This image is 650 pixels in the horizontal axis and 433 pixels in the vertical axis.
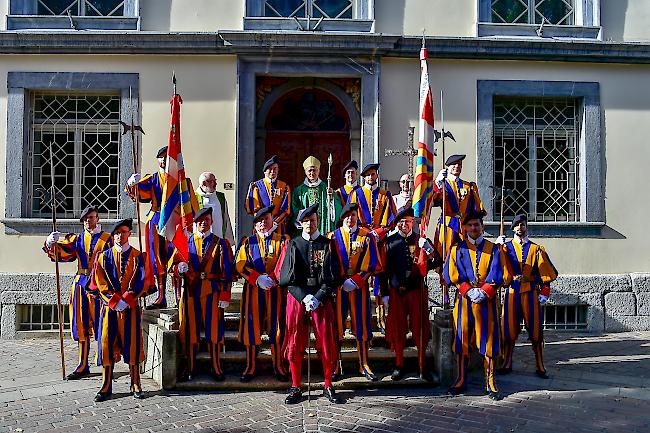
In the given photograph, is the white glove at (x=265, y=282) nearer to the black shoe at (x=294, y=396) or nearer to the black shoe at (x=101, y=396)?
the black shoe at (x=294, y=396)

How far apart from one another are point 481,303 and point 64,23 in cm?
787

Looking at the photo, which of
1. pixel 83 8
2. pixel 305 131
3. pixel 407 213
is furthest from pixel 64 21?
pixel 407 213

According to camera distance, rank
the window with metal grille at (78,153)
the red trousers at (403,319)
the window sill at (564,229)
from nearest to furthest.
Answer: the red trousers at (403,319)
the window with metal grille at (78,153)
the window sill at (564,229)

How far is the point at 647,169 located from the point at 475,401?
6097 mm

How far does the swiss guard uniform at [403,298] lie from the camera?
7535 mm

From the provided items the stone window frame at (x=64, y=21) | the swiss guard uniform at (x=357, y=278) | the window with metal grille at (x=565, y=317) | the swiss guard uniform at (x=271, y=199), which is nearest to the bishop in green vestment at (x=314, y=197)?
the swiss guard uniform at (x=271, y=199)

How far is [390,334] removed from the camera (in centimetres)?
763

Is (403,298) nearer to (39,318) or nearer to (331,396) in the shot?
(331,396)

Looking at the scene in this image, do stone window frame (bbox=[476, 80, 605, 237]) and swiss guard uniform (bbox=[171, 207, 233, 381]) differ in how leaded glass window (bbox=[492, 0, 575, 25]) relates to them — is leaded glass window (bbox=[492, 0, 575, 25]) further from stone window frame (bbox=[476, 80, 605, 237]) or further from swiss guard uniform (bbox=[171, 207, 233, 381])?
swiss guard uniform (bbox=[171, 207, 233, 381])

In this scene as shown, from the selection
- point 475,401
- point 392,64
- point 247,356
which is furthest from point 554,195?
point 247,356

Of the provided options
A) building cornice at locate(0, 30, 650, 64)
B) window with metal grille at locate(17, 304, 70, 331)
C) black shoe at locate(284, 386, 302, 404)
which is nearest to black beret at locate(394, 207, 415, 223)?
black shoe at locate(284, 386, 302, 404)

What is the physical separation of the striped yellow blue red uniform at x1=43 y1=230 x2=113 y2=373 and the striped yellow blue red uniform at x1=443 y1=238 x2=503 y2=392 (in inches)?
164

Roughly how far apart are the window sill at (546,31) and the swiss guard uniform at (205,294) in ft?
20.0

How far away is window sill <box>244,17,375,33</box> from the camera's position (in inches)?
411
